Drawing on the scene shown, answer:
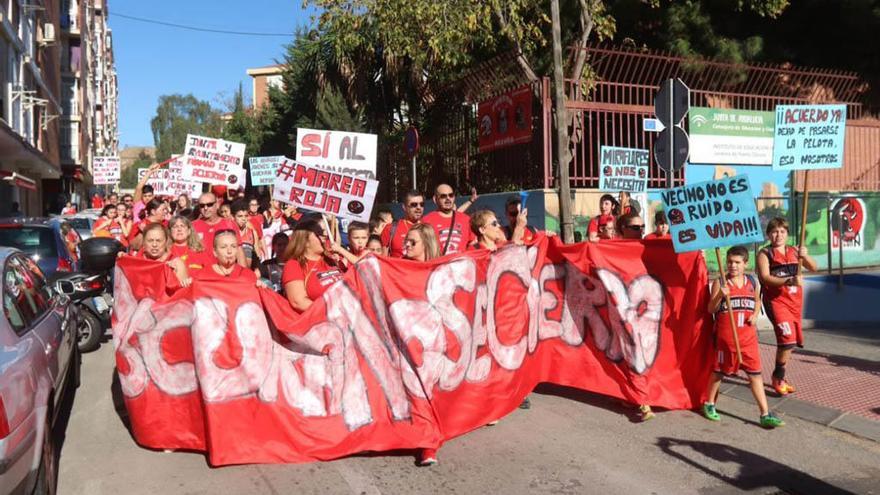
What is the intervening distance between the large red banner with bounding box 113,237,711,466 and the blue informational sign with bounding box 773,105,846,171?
85.1 inches

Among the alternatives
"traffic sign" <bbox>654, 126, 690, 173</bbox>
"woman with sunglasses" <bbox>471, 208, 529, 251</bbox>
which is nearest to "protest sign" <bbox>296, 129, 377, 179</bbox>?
"woman with sunglasses" <bbox>471, 208, 529, 251</bbox>

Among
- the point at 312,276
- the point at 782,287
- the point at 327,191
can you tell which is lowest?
the point at 782,287

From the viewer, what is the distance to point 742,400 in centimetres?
649

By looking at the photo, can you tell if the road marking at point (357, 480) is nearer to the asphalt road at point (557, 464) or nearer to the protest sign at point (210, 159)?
the asphalt road at point (557, 464)

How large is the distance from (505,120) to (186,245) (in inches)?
318

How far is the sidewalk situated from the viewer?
5875 mm

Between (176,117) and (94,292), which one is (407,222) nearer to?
(94,292)

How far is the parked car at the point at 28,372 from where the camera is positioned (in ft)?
11.4

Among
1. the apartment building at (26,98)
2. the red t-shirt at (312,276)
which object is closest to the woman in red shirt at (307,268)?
the red t-shirt at (312,276)

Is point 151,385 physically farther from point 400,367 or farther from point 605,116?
point 605,116

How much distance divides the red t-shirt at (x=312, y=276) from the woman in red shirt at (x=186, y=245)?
154 cm

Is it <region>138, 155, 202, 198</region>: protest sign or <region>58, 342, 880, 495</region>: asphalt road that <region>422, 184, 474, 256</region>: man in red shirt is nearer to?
<region>58, 342, 880, 495</region>: asphalt road

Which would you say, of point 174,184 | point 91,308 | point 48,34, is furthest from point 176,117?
point 91,308

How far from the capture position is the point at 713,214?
5.83 metres
